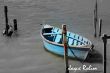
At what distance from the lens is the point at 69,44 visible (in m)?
28.1

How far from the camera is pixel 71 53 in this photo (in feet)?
89.6

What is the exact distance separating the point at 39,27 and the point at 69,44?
10128mm

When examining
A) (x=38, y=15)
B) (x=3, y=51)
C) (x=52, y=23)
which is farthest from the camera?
(x=38, y=15)

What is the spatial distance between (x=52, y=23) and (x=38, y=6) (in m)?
10.2

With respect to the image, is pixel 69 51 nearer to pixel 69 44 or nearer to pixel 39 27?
pixel 69 44

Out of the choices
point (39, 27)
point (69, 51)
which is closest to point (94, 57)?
point (69, 51)

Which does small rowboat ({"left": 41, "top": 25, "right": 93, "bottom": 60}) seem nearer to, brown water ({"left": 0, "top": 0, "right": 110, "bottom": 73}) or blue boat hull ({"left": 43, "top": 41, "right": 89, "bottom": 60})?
blue boat hull ({"left": 43, "top": 41, "right": 89, "bottom": 60})

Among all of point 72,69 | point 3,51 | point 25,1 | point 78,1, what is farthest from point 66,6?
point 72,69

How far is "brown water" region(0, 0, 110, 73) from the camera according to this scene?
2714 centimetres

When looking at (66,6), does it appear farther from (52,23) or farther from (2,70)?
(2,70)

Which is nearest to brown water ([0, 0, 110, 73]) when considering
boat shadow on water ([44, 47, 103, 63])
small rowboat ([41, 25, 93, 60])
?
boat shadow on water ([44, 47, 103, 63])

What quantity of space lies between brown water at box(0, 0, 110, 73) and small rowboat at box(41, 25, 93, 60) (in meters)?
0.51

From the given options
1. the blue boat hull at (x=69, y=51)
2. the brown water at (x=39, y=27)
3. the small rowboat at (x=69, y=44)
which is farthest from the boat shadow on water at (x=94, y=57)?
the small rowboat at (x=69, y=44)

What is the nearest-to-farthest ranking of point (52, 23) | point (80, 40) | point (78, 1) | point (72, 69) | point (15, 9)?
point (72, 69) → point (80, 40) → point (52, 23) → point (15, 9) → point (78, 1)
